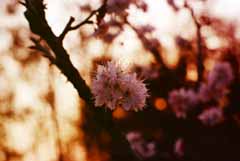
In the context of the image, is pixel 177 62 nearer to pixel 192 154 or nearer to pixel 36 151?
pixel 36 151

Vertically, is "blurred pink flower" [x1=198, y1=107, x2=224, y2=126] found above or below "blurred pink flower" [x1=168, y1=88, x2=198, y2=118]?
below

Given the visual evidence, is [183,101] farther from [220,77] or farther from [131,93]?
[131,93]

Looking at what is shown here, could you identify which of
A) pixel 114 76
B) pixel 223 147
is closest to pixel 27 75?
pixel 223 147

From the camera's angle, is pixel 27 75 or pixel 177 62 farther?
pixel 177 62

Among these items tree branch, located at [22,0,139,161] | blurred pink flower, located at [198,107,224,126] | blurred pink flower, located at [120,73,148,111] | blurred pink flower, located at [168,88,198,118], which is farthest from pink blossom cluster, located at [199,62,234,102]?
tree branch, located at [22,0,139,161]

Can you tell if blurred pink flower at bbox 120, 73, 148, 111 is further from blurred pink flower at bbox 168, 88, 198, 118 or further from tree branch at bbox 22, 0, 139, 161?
blurred pink flower at bbox 168, 88, 198, 118
